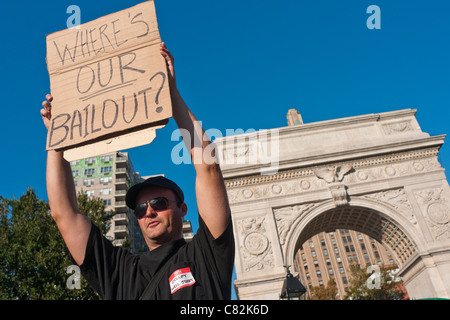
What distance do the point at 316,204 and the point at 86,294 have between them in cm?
1085

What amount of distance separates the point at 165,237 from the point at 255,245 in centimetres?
1503

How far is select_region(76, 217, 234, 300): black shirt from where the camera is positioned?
176 cm

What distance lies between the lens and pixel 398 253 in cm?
1877

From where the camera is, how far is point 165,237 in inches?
80.3

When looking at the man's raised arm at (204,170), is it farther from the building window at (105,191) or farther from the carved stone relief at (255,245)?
the building window at (105,191)

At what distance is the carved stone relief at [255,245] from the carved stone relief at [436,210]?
24.5 feet

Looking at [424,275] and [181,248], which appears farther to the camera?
[424,275]

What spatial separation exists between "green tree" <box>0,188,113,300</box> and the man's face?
13.5 metres

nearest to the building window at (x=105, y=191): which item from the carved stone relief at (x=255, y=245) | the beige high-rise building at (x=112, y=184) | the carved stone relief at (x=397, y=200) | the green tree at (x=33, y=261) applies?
the beige high-rise building at (x=112, y=184)

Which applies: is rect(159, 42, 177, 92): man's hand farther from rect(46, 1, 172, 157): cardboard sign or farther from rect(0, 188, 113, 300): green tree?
rect(0, 188, 113, 300): green tree

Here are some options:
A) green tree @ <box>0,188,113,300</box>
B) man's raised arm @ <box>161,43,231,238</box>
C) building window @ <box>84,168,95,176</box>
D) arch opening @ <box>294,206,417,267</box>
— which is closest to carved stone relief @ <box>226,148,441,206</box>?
arch opening @ <box>294,206,417,267</box>

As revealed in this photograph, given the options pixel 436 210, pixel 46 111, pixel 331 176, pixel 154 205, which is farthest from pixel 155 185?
pixel 436 210
